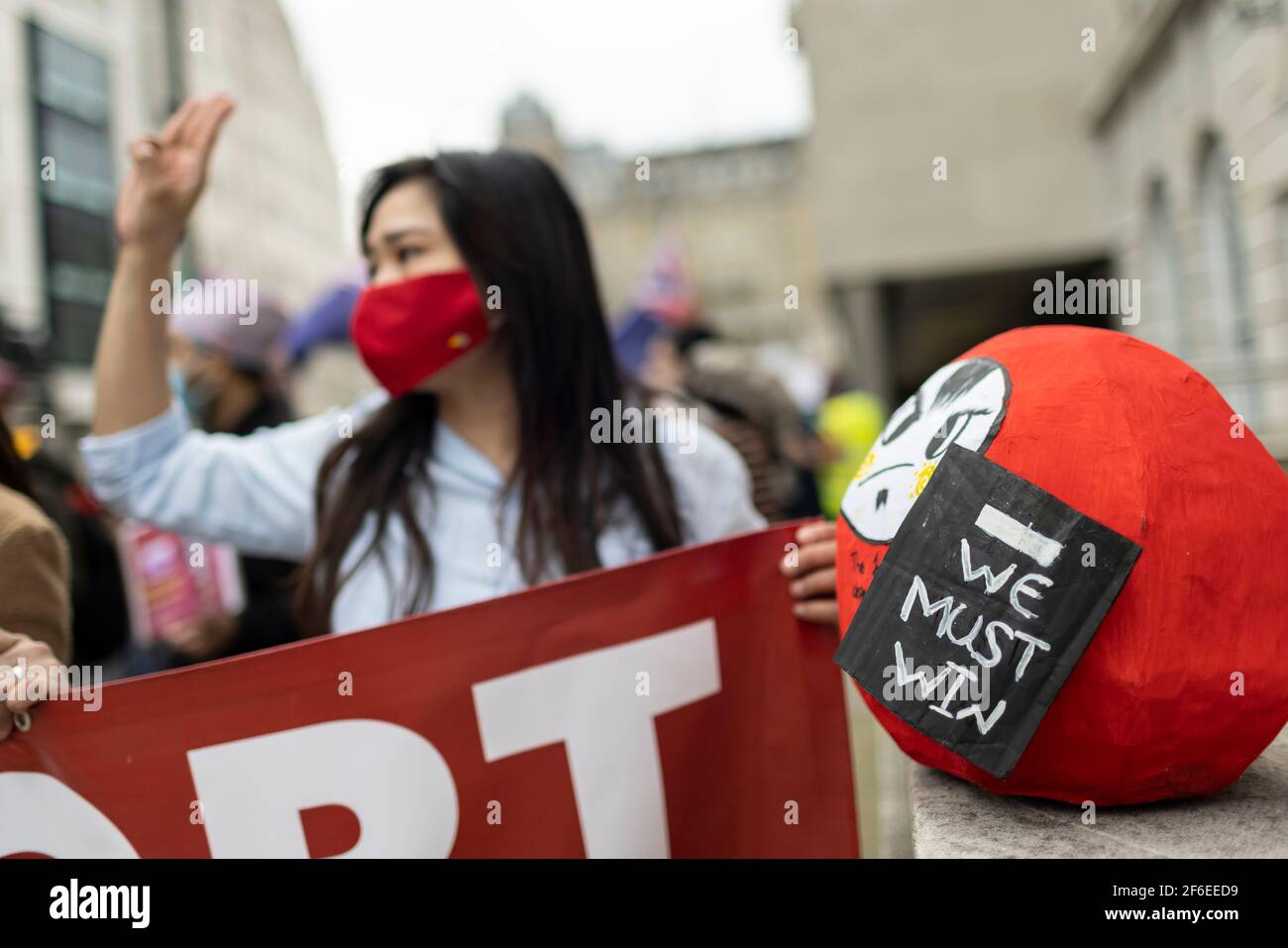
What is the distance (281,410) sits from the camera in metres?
4.64

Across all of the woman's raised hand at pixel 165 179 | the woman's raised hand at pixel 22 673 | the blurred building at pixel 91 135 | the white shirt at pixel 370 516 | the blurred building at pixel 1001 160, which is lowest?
the woman's raised hand at pixel 22 673

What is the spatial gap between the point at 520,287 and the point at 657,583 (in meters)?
0.82

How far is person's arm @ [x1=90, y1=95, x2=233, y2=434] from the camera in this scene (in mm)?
2375

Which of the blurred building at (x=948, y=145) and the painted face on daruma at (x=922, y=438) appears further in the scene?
the blurred building at (x=948, y=145)

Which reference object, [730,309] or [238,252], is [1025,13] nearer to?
[238,252]

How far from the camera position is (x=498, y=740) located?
6.64 feet

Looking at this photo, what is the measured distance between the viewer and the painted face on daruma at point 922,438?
156 centimetres

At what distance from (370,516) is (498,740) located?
0.69m

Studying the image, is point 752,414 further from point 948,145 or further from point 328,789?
point 948,145

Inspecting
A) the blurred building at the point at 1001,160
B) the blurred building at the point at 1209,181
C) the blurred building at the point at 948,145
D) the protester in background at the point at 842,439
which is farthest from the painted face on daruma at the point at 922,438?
the blurred building at the point at 948,145

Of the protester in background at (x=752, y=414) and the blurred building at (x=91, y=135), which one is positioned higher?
the blurred building at (x=91, y=135)

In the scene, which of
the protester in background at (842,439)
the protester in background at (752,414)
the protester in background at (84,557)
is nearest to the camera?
the protester in background at (752,414)

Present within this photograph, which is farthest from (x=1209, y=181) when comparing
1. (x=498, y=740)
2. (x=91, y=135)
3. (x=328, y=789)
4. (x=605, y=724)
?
(x=91, y=135)

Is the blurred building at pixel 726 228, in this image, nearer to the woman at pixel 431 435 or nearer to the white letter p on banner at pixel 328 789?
the woman at pixel 431 435
